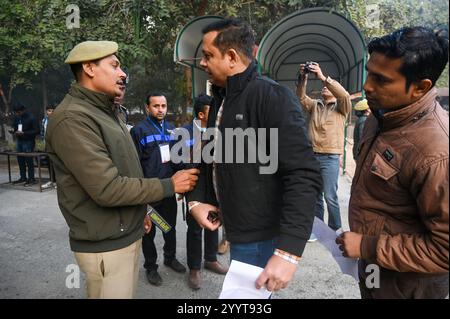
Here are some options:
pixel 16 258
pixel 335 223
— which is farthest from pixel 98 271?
pixel 335 223

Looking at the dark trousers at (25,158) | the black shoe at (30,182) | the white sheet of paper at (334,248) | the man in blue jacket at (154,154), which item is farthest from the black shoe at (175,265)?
the dark trousers at (25,158)

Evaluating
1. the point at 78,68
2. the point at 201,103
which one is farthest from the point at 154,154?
the point at 78,68

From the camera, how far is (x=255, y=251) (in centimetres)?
160

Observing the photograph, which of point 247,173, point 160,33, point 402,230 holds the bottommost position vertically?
point 402,230

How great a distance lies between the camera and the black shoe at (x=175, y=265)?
133 inches

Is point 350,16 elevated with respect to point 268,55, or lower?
elevated

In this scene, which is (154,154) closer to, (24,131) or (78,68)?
(78,68)

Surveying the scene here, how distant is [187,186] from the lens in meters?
1.80

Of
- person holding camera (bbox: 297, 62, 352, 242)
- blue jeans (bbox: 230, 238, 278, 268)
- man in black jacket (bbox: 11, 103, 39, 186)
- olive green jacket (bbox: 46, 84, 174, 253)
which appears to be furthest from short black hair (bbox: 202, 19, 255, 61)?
man in black jacket (bbox: 11, 103, 39, 186)

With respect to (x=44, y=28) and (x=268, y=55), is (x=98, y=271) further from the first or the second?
(x=268, y=55)

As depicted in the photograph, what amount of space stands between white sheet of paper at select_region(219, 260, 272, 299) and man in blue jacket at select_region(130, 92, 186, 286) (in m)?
1.86

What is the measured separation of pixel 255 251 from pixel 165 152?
184cm

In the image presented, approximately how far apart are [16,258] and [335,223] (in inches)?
146

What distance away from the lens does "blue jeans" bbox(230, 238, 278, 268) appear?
1.60 metres
